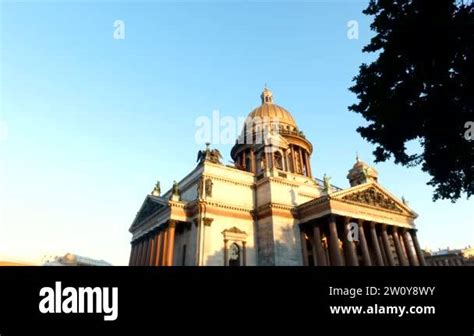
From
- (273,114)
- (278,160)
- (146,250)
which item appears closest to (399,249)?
(278,160)

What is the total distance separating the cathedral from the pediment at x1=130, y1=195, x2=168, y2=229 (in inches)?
4.5

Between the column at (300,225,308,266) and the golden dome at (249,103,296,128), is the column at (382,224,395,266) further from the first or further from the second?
the golden dome at (249,103,296,128)

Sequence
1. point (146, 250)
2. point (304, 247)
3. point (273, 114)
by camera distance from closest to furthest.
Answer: point (304, 247), point (146, 250), point (273, 114)

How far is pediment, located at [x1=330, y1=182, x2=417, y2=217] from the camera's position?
31173mm

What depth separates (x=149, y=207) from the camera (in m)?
35.0

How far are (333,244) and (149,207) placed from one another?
65.5ft

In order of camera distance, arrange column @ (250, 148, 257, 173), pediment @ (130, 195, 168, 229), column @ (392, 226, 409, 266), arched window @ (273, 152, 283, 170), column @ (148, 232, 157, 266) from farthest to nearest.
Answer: column @ (250, 148, 257, 173) < arched window @ (273, 152, 283, 170) < column @ (392, 226, 409, 266) < pediment @ (130, 195, 168, 229) < column @ (148, 232, 157, 266)

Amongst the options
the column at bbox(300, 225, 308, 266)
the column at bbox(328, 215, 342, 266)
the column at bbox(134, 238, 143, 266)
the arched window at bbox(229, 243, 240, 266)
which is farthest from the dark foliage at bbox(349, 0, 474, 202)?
the column at bbox(134, 238, 143, 266)

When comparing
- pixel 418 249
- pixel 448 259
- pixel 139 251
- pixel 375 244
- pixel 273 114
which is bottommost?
pixel 375 244

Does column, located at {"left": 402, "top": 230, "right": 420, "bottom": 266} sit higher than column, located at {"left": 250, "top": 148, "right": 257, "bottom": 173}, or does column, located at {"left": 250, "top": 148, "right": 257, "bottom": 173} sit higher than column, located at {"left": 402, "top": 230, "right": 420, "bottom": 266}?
column, located at {"left": 250, "top": 148, "right": 257, "bottom": 173}

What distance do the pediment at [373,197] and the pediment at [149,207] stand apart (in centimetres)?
1705

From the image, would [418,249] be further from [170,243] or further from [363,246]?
[170,243]

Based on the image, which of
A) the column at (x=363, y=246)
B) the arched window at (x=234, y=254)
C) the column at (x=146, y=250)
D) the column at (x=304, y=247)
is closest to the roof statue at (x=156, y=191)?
the column at (x=146, y=250)

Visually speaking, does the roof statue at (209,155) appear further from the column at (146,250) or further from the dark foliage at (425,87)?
the dark foliage at (425,87)
